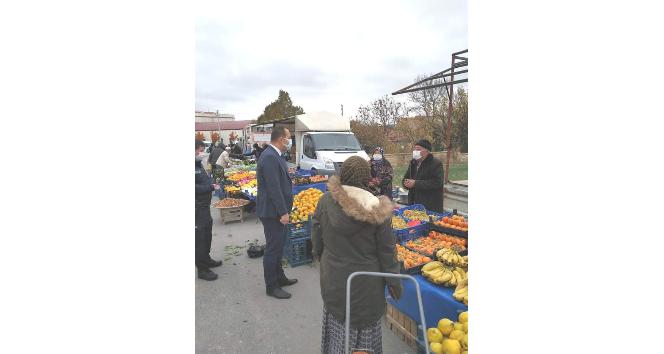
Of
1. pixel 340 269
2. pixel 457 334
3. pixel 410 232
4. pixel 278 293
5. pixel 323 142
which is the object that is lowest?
pixel 278 293

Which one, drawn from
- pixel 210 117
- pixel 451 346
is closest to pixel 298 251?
pixel 451 346

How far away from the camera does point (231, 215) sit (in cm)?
789

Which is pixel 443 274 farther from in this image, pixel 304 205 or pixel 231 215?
pixel 231 215

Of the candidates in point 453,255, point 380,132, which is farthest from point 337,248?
point 380,132

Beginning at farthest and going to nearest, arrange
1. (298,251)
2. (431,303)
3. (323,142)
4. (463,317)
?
(323,142) → (298,251) → (431,303) → (463,317)

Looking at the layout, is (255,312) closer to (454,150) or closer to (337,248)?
(337,248)

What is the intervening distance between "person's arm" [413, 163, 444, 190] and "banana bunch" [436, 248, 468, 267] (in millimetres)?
1649

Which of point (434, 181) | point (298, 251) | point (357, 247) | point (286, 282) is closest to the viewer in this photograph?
point (357, 247)

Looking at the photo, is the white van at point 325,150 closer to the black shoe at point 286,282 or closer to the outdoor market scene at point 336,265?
the outdoor market scene at point 336,265

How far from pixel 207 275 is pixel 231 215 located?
3.20m

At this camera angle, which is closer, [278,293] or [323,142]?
[278,293]

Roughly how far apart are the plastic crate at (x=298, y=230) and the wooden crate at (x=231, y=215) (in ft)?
10.1

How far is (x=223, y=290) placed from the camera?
14.6 ft

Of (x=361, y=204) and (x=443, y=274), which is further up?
(x=361, y=204)
